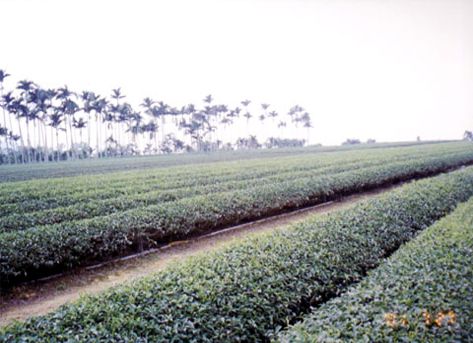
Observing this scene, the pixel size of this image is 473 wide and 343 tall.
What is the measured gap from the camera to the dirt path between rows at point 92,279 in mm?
7436

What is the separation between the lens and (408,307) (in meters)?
4.12

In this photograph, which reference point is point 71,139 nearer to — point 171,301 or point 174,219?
point 174,219

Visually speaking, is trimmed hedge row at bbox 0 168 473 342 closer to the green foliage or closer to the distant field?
A: the green foliage

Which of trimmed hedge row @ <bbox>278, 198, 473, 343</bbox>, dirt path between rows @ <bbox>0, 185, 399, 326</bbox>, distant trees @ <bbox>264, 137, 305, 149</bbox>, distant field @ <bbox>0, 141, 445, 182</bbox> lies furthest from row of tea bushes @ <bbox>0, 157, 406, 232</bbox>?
distant trees @ <bbox>264, 137, 305, 149</bbox>

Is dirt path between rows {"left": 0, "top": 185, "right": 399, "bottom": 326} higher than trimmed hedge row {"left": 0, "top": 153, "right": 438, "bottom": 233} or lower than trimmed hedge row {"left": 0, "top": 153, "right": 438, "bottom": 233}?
lower

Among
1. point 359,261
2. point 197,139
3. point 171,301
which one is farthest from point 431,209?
point 197,139

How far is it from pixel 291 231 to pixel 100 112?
67650 mm

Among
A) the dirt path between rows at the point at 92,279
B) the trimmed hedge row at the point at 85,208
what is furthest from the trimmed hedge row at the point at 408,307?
the trimmed hedge row at the point at 85,208

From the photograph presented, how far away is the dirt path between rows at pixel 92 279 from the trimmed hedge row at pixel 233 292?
1.18 metres

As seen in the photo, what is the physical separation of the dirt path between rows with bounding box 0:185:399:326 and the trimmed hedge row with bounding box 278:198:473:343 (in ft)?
11.3

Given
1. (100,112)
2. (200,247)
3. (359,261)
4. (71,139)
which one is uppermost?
(100,112)

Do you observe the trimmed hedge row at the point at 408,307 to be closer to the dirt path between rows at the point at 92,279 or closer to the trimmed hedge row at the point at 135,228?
the dirt path between rows at the point at 92,279

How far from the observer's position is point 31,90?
57000mm

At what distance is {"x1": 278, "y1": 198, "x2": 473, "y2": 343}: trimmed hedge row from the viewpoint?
3.68 metres
